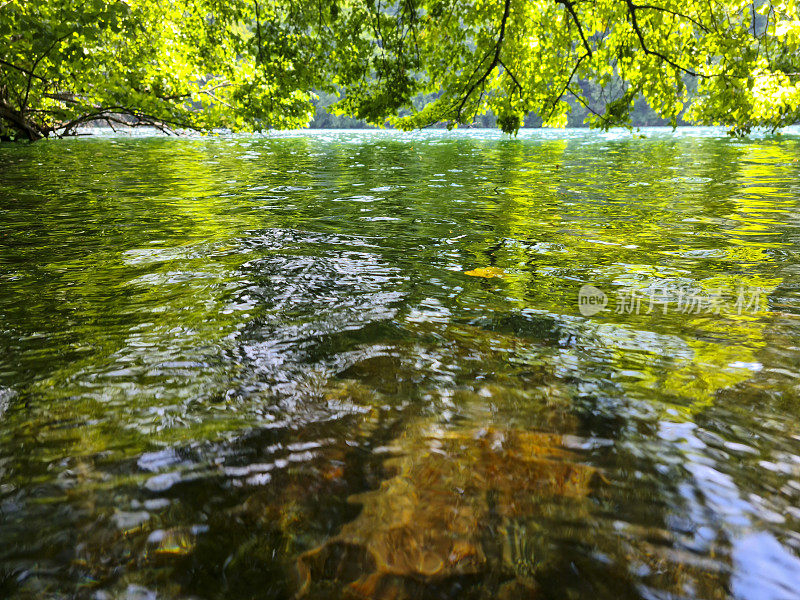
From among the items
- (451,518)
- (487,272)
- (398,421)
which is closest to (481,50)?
(487,272)

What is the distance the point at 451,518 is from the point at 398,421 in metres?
0.80

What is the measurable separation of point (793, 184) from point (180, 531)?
15.7 m

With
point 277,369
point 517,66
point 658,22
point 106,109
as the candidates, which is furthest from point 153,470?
point 106,109

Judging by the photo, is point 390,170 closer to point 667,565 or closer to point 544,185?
point 544,185

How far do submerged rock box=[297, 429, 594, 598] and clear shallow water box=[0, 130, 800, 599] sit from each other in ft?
0.03

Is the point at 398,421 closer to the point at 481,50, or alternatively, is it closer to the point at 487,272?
the point at 487,272

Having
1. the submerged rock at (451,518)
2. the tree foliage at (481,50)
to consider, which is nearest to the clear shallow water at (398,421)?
the submerged rock at (451,518)

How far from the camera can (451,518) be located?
2.15m

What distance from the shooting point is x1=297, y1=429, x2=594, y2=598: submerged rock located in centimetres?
189

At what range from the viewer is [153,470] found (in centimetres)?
244

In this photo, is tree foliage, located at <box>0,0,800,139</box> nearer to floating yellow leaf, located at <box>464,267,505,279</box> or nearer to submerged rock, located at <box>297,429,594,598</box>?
floating yellow leaf, located at <box>464,267,505,279</box>

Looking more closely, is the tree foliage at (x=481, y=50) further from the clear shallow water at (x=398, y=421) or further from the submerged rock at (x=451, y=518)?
the submerged rock at (x=451, y=518)

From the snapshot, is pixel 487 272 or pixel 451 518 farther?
pixel 487 272

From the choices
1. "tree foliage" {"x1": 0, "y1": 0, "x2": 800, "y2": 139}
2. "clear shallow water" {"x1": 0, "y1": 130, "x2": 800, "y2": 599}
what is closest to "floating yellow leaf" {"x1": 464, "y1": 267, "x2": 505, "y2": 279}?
"clear shallow water" {"x1": 0, "y1": 130, "x2": 800, "y2": 599}
